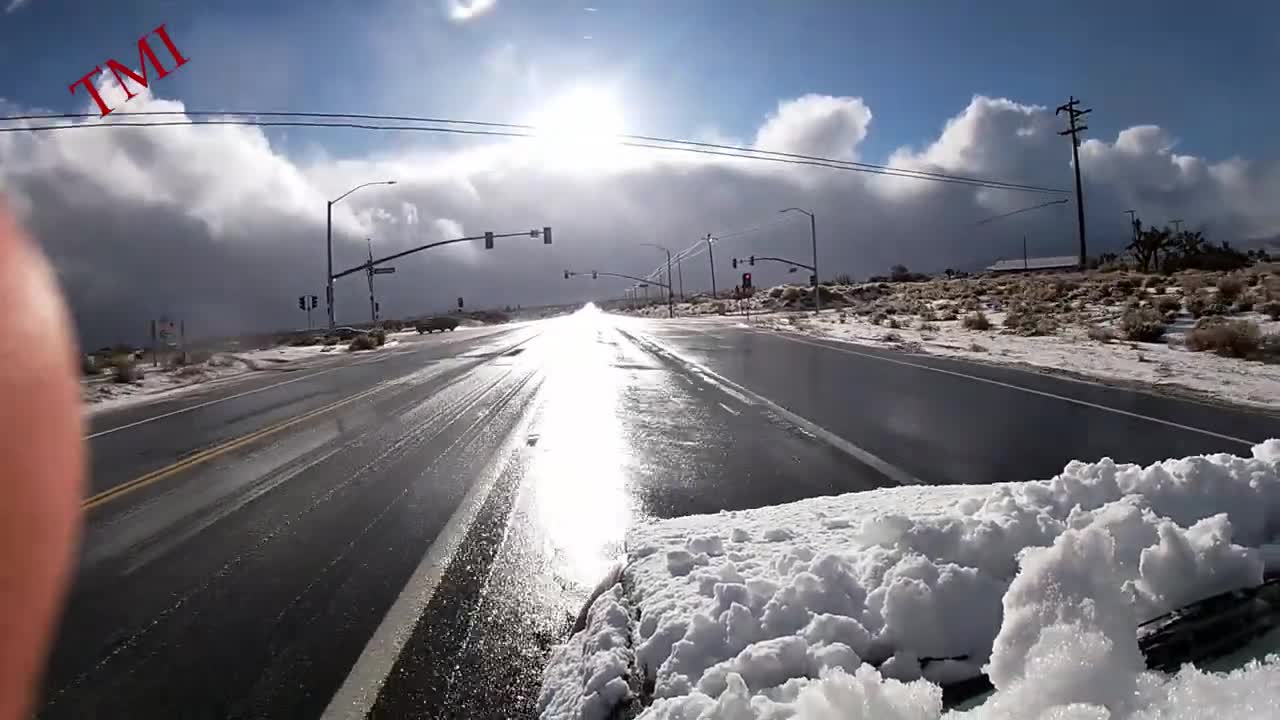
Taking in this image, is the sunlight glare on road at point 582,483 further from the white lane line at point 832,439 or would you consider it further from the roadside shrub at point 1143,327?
the roadside shrub at point 1143,327

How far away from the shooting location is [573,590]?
14.4ft

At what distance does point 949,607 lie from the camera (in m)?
3.09

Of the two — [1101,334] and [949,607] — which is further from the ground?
[1101,334]

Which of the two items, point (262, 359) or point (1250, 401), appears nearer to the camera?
point (1250, 401)

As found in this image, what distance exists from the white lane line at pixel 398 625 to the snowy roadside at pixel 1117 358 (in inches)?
455

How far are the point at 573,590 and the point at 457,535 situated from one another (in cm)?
152

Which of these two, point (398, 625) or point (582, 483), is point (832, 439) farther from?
point (398, 625)

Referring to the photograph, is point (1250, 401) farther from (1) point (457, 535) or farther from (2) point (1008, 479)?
(1) point (457, 535)

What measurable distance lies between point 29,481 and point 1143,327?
25835 mm

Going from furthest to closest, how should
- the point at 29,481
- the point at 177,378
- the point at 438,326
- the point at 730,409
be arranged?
the point at 438,326
the point at 177,378
the point at 730,409
the point at 29,481

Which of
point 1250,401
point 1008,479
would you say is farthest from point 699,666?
point 1250,401

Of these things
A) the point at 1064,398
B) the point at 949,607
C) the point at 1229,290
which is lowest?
the point at 1064,398

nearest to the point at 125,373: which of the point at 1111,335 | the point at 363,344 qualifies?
the point at 363,344

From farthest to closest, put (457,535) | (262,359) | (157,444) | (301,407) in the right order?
(262,359) < (301,407) < (157,444) < (457,535)
